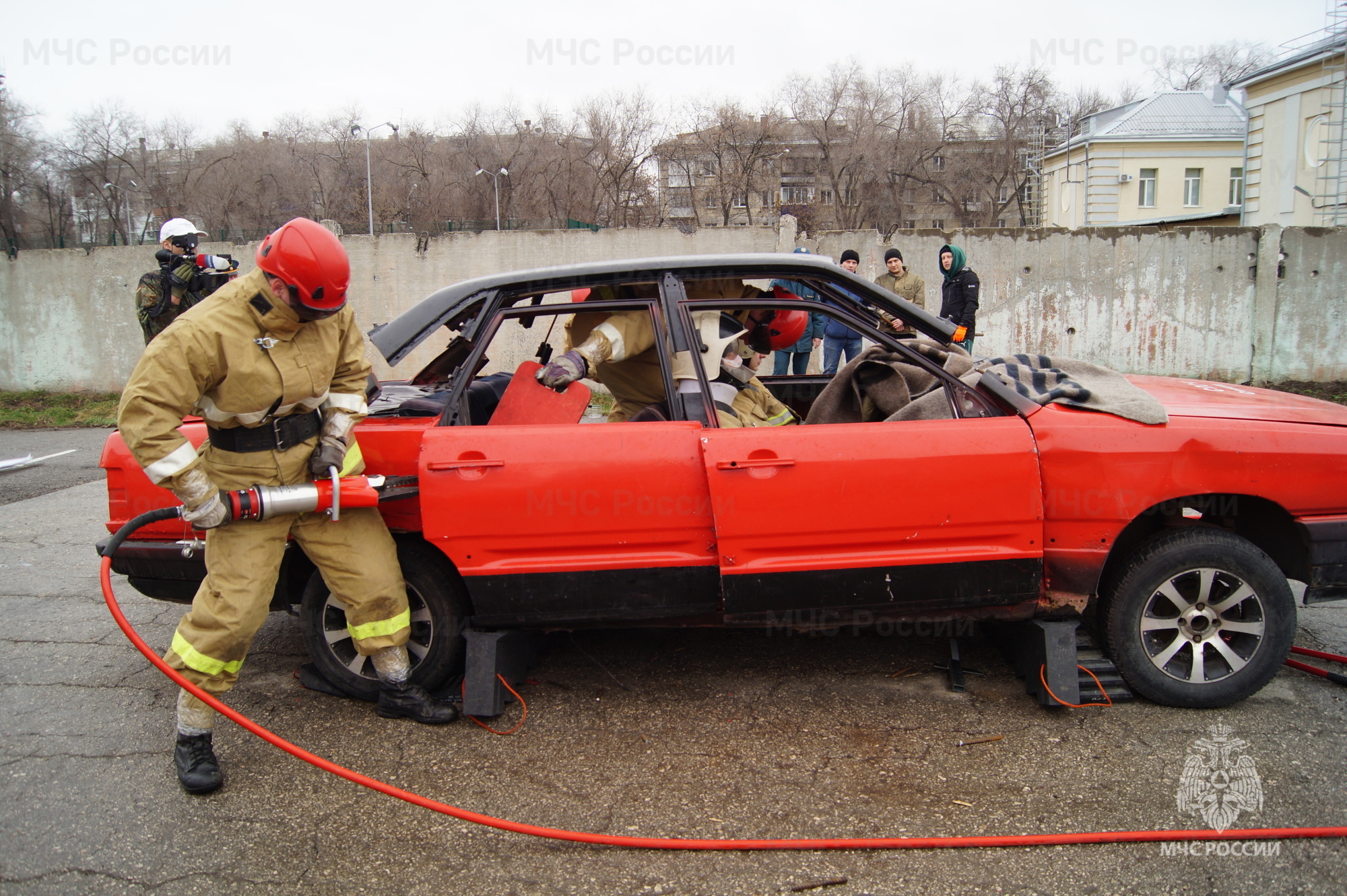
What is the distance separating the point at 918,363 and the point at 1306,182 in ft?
91.2

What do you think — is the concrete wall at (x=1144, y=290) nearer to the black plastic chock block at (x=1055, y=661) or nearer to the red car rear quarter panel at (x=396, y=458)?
the red car rear quarter panel at (x=396, y=458)

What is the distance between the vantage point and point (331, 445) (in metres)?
3.00

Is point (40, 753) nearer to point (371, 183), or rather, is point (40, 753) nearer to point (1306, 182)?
point (371, 183)

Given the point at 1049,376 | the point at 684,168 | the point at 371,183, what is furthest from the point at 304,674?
the point at 371,183

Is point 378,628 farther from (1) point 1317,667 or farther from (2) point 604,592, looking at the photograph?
(1) point 1317,667

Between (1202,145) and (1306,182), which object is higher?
(1202,145)

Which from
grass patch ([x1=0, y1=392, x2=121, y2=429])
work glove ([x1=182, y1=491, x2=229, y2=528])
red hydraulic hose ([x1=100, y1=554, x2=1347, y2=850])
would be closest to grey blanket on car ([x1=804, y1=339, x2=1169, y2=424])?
red hydraulic hose ([x1=100, y1=554, x2=1347, y2=850])

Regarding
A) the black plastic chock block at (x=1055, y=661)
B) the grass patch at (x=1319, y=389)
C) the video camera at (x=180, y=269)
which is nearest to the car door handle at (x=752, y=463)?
the black plastic chock block at (x=1055, y=661)

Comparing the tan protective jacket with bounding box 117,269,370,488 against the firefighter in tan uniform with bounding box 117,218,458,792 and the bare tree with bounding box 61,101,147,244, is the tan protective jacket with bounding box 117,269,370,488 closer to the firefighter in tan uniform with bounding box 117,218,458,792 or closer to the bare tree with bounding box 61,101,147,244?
the firefighter in tan uniform with bounding box 117,218,458,792

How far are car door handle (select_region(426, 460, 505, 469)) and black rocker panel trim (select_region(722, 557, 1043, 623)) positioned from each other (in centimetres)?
91

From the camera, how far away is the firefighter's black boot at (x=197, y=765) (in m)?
2.76

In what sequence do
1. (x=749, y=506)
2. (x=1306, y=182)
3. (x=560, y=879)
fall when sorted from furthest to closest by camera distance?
(x=1306, y=182) < (x=749, y=506) < (x=560, y=879)

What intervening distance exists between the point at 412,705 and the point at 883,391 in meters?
2.24

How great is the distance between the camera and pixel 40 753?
3.02m
